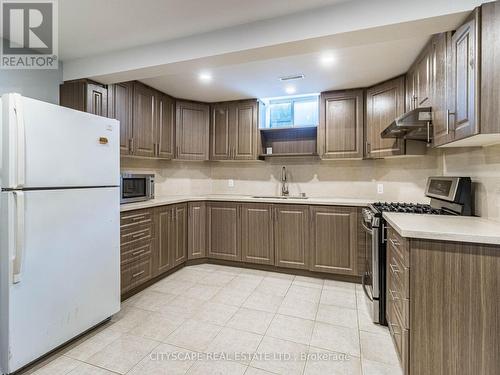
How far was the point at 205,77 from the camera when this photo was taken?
2.91 m

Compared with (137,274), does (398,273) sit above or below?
above

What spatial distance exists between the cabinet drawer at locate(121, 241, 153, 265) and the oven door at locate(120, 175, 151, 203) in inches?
20.1

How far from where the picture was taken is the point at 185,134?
3.81 m

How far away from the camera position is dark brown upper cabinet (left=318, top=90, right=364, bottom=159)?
329cm

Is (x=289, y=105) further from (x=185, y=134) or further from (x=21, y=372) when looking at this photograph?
(x=21, y=372)

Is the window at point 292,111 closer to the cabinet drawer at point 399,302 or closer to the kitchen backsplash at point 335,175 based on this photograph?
the kitchen backsplash at point 335,175

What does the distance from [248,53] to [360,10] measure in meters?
0.78

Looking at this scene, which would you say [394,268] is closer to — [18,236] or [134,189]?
[18,236]

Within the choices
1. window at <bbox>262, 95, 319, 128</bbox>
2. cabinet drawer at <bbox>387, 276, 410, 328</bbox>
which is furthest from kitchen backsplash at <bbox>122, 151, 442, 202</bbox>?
cabinet drawer at <bbox>387, 276, 410, 328</bbox>

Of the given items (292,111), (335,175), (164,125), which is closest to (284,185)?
(335,175)

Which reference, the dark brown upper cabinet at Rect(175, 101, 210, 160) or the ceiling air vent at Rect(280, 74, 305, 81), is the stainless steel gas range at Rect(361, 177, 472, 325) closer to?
the ceiling air vent at Rect(280, 74, 305, 81)

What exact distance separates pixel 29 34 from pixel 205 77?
58.8 inches

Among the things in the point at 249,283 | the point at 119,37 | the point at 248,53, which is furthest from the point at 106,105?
the point at 249,283

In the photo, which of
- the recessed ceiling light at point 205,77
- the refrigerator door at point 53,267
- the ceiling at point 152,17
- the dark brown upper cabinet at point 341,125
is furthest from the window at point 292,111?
the refrigerator door at point 53,267
